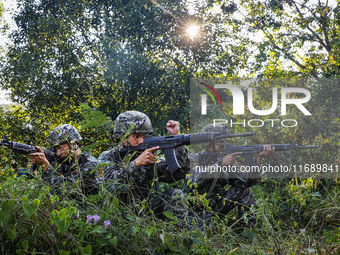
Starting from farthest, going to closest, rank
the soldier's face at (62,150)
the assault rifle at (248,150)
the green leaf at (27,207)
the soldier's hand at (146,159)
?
the soldier's face at (62,150) < the assault rifle at (248,150) < the soldier's hand at (146,159) < the green leaf at (27,207)

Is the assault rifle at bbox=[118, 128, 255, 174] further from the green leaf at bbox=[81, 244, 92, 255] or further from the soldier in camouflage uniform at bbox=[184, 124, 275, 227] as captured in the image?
the green leaf at bbox=[81, 244, 92, 255]

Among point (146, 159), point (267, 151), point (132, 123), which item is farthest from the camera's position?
point (267, 151)

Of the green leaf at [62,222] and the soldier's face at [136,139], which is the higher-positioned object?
the soldier's face at [136,139]

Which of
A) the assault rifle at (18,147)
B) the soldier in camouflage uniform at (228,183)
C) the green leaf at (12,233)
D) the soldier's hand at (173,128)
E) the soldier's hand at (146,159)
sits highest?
the soldier's hand at (173,128)

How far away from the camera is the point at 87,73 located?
913 centimetres

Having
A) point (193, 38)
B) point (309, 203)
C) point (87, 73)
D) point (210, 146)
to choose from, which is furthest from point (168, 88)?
point (309, 203)

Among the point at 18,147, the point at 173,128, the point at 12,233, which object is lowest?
the point at 12,233

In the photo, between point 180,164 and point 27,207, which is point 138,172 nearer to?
point 180,164

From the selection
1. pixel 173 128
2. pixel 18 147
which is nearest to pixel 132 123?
pixel 173 128

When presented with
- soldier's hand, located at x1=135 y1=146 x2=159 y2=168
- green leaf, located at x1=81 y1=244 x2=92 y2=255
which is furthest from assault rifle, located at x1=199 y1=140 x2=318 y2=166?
green leaf, located at x1=81 y1=244 x2=92 y2=255

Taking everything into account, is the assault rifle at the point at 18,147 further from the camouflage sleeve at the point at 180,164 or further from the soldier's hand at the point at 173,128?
the soldier's hand at the point at 173,128

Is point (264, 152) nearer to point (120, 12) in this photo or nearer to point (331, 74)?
point (331, 74)

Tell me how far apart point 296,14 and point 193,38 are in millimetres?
2905

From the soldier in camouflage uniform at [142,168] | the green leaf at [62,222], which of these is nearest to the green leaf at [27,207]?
the green leaf at [62,222]
